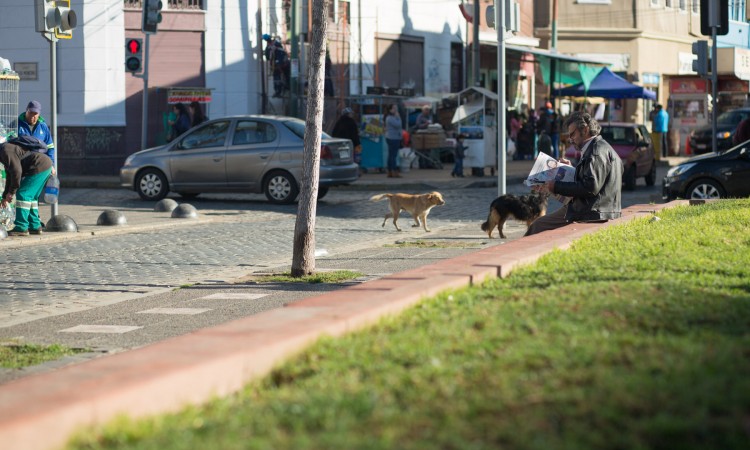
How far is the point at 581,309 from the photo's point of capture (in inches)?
247

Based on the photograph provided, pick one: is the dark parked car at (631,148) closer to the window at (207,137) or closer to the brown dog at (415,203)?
the window at (207,137)

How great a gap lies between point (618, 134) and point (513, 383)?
23767 millimetres

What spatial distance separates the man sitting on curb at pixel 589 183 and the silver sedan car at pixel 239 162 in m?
10.8

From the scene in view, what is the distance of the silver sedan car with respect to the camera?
22.5m

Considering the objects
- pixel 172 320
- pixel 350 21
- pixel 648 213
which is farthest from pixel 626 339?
pixel 350 21

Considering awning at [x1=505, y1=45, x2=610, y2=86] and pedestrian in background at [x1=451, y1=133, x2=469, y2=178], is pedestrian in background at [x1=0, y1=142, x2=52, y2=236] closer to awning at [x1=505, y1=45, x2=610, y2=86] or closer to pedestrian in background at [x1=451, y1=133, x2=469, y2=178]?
pedestrian in background at [x1=451, y1=133, x2=469, y2=178]

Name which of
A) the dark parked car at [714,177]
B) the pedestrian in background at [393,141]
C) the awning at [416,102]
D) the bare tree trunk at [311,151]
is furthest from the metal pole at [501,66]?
the awning at [416,102]

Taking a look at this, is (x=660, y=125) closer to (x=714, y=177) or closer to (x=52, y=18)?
(x=714, y=177)

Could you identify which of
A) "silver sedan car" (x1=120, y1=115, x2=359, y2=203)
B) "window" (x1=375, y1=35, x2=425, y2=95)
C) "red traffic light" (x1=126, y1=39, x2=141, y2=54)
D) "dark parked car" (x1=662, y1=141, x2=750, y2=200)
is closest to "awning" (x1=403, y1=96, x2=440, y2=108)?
"window" (x1=375, y1=35, x2=425, y2=95)

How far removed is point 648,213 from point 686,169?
7027 mm

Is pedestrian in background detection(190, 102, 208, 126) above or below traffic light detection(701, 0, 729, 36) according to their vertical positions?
below

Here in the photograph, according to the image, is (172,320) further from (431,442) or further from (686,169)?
(686,169)

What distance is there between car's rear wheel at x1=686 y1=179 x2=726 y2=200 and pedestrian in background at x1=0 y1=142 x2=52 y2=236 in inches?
391

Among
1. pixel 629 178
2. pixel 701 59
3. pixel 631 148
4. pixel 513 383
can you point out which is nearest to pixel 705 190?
pixel 701 59
